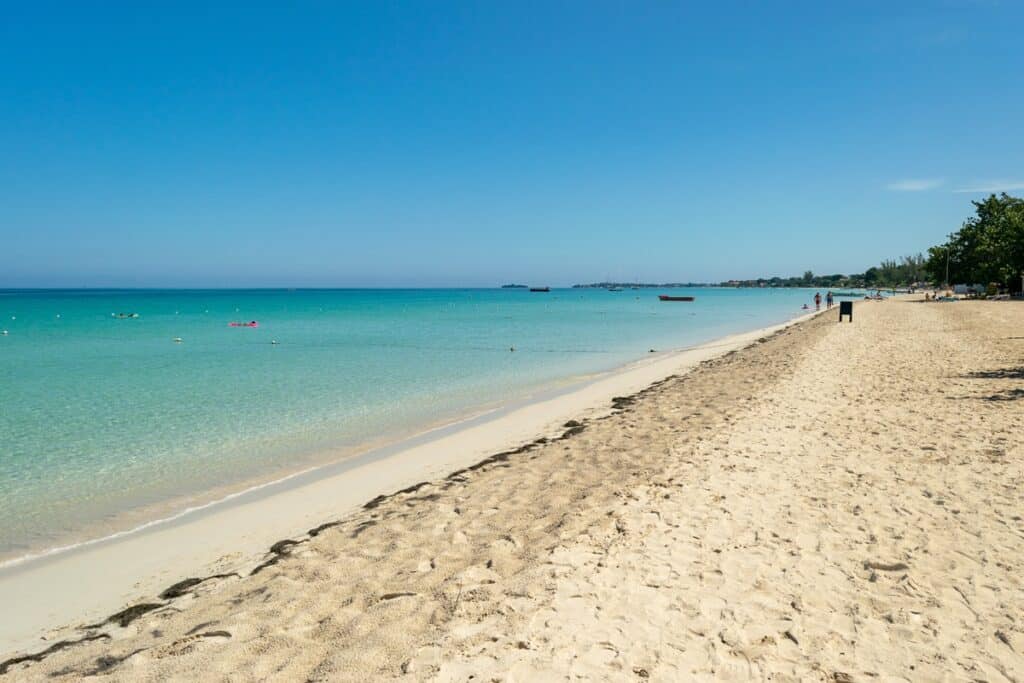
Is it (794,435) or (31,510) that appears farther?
(794,435)

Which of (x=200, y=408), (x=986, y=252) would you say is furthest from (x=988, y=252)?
(x=200, y=408)

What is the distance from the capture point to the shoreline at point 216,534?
216 inches

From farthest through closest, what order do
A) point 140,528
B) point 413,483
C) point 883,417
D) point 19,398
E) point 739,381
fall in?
point 19,398, point 739,381, point 883,417, point 413,483, point 140,528

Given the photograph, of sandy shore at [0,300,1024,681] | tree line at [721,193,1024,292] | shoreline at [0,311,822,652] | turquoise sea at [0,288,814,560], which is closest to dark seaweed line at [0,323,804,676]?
sandy shore at [0,300,1024,681]

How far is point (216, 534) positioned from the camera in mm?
7051

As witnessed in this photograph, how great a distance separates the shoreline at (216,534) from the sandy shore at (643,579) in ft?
0.57

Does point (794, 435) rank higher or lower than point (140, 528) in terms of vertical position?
higher

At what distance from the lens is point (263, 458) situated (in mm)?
10758

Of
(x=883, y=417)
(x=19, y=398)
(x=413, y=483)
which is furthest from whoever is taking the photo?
(x=19, y=398)

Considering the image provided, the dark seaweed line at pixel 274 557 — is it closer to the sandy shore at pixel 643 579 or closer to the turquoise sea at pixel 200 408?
the sandy shore at pixel 643 579

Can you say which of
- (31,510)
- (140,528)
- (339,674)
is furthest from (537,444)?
(31,510)

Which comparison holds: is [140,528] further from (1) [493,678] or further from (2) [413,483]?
(1) [493,678]

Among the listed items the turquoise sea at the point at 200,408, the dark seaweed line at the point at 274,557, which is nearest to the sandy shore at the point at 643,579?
the dark seaweed line at the point at 274,557

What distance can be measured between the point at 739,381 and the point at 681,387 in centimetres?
151
